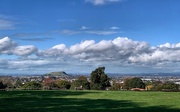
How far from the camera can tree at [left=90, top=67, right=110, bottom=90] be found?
176 feet

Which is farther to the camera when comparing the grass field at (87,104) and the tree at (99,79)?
the tree at (99,79)

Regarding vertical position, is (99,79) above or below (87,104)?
above

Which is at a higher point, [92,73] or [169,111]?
[92,73]

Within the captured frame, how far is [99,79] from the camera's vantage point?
5397 centimetres

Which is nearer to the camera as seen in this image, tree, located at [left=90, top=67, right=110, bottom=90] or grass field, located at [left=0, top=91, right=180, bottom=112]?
grass field, located at [left=0, top=91, right=180, bottom=112]

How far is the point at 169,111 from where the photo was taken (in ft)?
63.1

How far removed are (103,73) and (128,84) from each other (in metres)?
6.14

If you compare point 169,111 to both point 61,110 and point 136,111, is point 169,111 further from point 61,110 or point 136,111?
point 61,110

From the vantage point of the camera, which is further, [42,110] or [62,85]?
[62,85]

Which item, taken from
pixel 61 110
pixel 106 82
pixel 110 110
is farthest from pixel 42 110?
pixel 106 82

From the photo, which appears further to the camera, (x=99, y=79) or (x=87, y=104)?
(x=99, y=79)

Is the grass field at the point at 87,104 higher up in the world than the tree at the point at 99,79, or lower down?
lower down

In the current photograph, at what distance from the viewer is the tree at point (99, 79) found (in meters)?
53.8

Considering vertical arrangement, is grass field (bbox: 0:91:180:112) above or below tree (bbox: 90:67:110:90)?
below
